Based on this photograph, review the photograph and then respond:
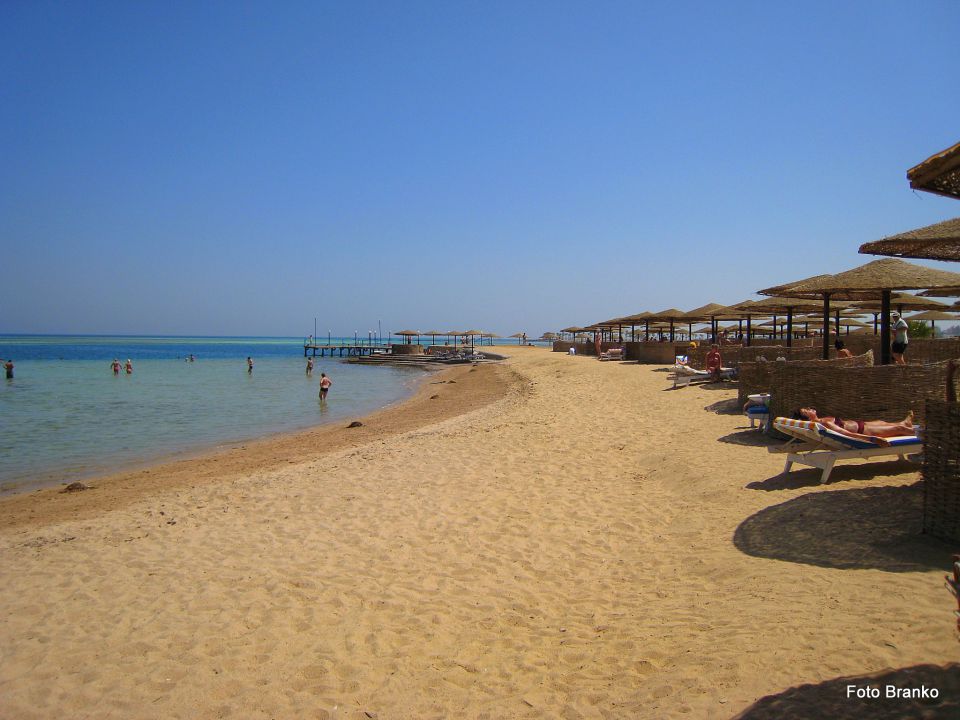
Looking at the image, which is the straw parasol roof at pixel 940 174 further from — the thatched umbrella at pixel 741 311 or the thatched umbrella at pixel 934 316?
the thatched umbrella at pixel 934 316

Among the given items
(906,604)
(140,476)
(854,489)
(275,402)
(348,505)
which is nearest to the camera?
(906,604)

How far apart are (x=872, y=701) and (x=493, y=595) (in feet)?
7.92

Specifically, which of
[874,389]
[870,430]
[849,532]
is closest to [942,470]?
[849,532]

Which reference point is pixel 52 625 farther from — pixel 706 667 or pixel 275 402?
pixel 275 402

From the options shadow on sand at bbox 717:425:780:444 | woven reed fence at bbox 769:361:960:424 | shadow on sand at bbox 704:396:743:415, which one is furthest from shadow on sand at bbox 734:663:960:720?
shadow on sand at bbox 704:396:743:415

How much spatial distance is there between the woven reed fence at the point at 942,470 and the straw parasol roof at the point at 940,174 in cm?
134

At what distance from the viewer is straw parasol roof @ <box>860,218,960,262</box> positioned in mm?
4176

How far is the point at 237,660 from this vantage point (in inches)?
140

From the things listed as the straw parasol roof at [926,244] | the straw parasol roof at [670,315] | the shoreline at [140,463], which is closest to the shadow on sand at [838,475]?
the straw parasol roof at [926,244]

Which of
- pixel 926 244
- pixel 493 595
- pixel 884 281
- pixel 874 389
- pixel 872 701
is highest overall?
pixel 884 281

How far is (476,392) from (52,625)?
19.1 meters

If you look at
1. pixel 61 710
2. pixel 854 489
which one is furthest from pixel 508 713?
pixel 854 489

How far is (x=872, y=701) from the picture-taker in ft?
7.60

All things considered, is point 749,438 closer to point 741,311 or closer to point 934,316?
point 741,311
